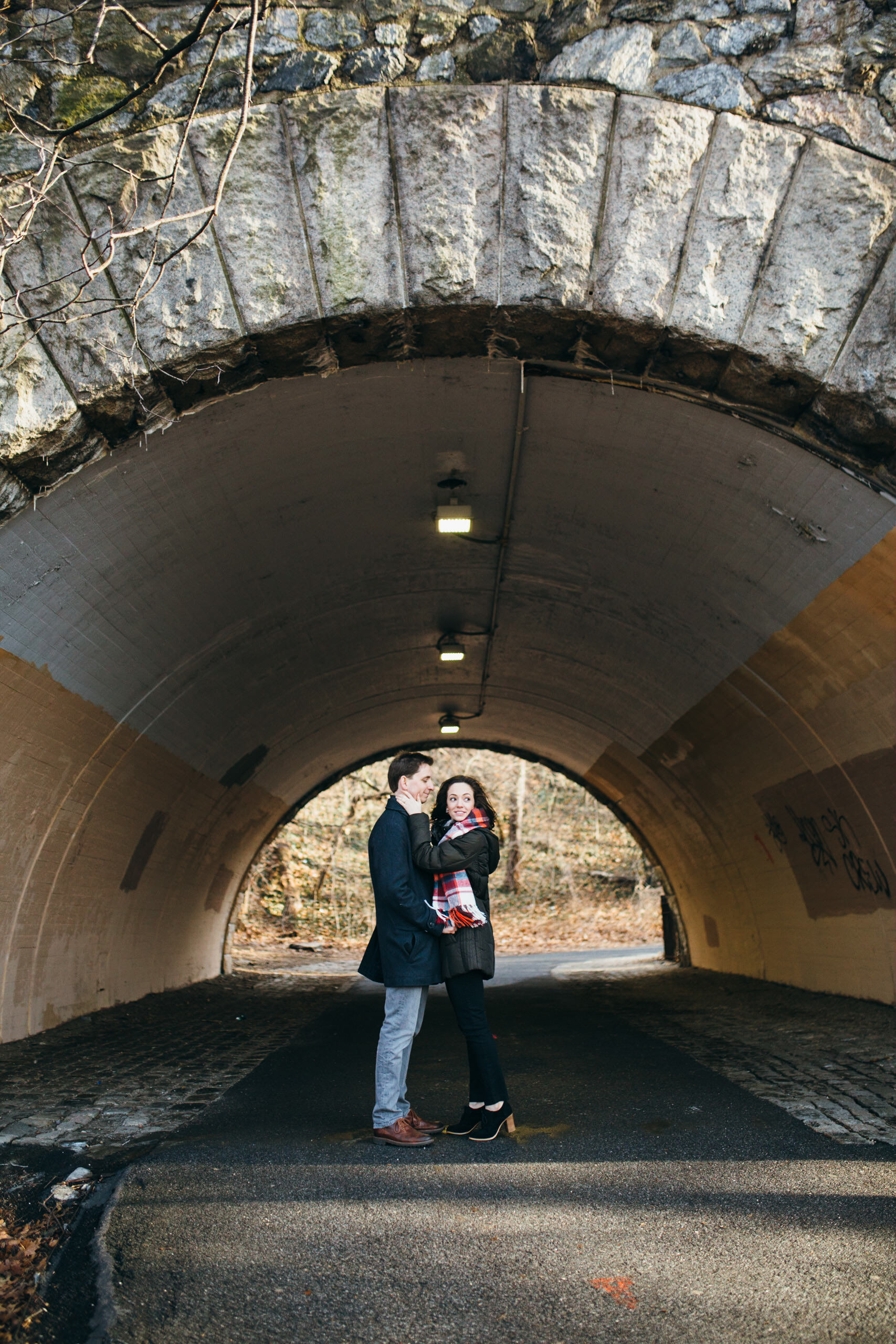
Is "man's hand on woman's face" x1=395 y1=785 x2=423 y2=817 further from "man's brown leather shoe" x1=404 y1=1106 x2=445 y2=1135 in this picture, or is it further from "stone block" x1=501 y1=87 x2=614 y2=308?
"stone block" x1=501 y1=87 x2=614 y2=308

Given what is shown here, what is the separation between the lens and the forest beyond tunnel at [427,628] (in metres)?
5.37

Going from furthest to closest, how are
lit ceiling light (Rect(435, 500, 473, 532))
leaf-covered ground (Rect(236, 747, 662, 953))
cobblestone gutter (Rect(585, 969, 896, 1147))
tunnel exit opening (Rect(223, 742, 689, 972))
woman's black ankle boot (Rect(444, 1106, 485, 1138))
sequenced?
1. leaf-covered ground (Rect(236, 747, 662, 953))
2. tunnel exit opening (Rect(223, 742, 689, 972))
3. lit ceiling light (Rect(435, 500, 473, 532))
4. cobblestone gutter (Rect(585, 969, 896, 1147))
5. woman's black ankle boot (Rect(444, 1106, 485, 1138))

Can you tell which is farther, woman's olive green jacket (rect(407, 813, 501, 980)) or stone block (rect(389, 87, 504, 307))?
stone block (rect(389, 87, 504, 307))

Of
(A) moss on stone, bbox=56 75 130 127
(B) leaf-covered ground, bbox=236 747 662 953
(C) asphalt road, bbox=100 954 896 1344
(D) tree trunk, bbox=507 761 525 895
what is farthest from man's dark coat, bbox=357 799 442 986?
(D) tree trunk, bbox=507 761 525 895

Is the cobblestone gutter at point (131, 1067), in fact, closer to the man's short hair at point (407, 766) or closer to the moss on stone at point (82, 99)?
the man's short hair at point (407, 766)

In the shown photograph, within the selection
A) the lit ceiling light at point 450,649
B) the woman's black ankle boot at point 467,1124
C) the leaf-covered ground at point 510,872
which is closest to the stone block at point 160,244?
the woman's black ankle boot at point 467,1124

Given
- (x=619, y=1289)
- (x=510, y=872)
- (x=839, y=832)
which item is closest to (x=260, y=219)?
(x=619, y=1289)

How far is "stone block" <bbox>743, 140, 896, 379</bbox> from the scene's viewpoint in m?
4.44

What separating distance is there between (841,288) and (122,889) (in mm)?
7806

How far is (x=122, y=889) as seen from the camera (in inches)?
363

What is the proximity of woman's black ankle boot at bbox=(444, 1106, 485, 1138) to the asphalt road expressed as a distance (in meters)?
0.09

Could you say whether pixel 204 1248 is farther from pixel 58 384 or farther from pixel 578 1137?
pixel 58 384

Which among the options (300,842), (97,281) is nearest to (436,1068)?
(97,281)

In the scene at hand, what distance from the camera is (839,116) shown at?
447cm
